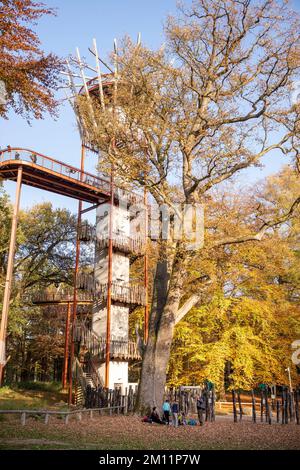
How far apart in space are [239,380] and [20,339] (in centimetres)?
2315

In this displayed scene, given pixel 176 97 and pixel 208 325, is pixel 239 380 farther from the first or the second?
pixel 176 97

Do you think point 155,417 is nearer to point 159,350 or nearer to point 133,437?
point 159,350

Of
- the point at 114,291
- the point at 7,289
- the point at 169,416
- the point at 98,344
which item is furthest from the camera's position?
the point at 114,291

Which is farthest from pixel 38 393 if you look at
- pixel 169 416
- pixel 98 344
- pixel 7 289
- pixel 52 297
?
pixel 169 416

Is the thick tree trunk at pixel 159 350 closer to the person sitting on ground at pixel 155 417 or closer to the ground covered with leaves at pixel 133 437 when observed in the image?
the person sitting on ground at pixel 155 417

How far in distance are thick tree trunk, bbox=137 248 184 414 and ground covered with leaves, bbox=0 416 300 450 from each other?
1689 millimetres

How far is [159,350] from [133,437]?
547 centimetres

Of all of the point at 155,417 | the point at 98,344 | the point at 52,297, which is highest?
the point at 52,297

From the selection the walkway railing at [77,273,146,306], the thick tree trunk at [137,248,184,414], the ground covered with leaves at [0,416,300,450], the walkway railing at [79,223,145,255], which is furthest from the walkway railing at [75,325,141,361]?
the ground covered with leaves at [0,416,300,450]

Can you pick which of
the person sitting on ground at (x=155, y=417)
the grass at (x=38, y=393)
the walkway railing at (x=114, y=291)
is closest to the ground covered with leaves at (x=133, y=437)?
the person sitting on ground at (x=155, y=417)

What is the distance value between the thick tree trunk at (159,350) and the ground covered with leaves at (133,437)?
1689 mm

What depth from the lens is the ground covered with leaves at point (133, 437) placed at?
10.8m

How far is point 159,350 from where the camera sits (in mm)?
17828

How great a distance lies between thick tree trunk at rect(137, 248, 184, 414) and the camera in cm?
1767
